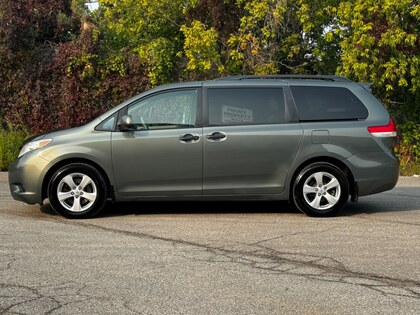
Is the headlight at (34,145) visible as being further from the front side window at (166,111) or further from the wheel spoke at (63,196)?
the front side window at (166,111)

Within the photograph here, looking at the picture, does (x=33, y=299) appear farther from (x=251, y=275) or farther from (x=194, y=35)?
(x=194, y=35)

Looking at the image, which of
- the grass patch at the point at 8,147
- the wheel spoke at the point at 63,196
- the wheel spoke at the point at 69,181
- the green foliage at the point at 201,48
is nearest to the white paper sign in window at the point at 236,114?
the wheel spoke at the point at 69,181

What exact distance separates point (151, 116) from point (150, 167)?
0.68 m

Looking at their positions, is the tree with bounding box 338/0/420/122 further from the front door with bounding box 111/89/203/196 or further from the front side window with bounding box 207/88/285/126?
the front door with bounding box 111/89/203/196

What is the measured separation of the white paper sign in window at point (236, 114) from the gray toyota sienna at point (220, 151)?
13 mm

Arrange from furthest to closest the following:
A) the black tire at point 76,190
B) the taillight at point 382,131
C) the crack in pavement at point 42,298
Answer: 1. the taillight at point 382,131
2. the black tire at point 76,190
3. the crack in pavement at point 42,298

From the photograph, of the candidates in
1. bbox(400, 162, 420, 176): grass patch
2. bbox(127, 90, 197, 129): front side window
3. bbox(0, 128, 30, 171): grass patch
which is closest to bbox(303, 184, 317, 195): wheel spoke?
bbox(127, 90, 197, 129): front side window

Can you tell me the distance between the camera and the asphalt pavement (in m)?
5.50

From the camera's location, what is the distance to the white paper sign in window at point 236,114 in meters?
9.44

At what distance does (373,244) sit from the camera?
768cm

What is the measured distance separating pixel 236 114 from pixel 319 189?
146 cm

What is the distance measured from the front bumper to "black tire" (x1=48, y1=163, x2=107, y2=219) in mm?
163

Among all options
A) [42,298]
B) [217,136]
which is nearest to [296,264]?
[42,298]

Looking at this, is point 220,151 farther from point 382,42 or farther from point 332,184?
point 382,42
